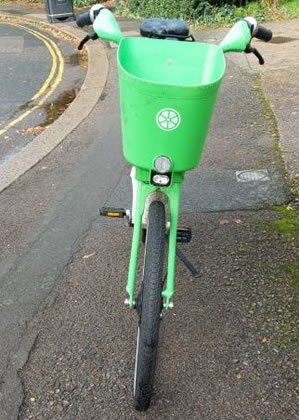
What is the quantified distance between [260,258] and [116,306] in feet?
3.55

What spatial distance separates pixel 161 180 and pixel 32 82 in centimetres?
766

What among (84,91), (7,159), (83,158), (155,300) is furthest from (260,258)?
(84,91)

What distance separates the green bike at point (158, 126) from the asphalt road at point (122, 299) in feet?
Answer: 1.13

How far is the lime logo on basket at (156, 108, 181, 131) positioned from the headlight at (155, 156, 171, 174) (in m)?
0.14

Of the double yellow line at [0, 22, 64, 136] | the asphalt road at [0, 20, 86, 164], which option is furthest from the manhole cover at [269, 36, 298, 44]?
the double yellow line at [0, 22, 64, 136]

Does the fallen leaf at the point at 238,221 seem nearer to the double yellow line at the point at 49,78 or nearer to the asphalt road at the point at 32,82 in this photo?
the asphalt road at the point at 32,82

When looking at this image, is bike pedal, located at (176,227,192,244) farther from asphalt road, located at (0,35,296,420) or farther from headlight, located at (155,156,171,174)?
asphalt road, located at (0,35,296,420)

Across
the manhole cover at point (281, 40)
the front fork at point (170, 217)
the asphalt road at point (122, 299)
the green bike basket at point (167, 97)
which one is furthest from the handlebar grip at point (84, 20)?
the manhole cover at point (281, 40)

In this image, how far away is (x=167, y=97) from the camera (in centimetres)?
226

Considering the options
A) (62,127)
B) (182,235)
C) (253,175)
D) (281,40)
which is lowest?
(281,40)

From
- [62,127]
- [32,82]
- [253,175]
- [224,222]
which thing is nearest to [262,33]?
[224,222]

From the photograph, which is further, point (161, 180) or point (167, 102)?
point (161, 180)

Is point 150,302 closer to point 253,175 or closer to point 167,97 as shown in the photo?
point 167,97

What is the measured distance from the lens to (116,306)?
3467 mm
